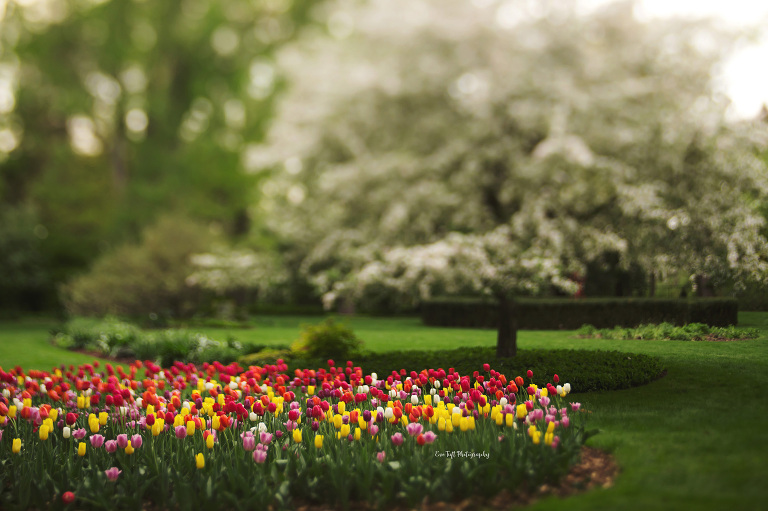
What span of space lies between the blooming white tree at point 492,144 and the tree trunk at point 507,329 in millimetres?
401

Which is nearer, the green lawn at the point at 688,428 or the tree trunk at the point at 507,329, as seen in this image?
the green lawn at the point at 688,428

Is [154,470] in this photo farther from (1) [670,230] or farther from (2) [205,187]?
(2) [205,187]

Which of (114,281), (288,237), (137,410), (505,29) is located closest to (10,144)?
(114,281)

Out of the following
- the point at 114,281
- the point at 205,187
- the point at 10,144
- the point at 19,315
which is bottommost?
the point at 19,315

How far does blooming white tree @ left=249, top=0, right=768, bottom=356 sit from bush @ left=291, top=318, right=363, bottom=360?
0.86 meters

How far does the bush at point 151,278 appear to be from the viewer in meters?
16.7

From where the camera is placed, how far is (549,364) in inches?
240

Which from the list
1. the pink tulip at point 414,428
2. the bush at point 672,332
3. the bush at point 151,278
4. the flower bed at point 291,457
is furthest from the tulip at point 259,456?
the bush at point 151,278

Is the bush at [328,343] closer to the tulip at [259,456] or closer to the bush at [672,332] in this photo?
the bush at [672,332]

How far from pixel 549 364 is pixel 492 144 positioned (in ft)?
19.6

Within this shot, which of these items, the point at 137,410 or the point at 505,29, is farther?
the point at 505,29

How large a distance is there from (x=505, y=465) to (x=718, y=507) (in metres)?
1.09

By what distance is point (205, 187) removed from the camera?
2491cm

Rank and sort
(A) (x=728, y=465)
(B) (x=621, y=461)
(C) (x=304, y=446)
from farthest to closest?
(C) (x=304, y=446) < (B) (x=621, y=461) < (A) (x=728, y=465)
